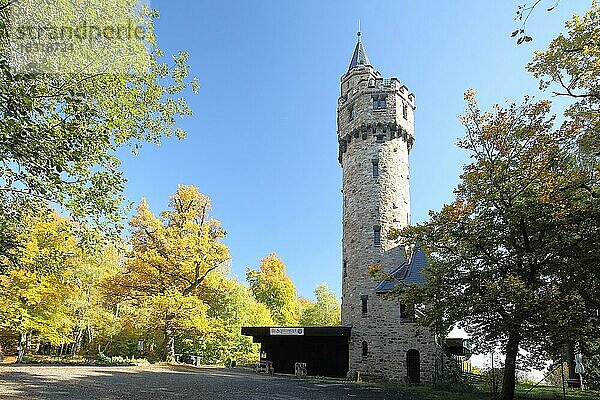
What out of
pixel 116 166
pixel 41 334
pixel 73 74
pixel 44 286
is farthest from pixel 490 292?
pixel 41 334

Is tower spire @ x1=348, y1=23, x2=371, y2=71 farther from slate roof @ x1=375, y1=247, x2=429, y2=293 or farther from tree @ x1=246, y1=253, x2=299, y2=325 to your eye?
tree @ x1=246, y1=253, x2=299, y2=325

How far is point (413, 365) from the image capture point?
23.1 meters

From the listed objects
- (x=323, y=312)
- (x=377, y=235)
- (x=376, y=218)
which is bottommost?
(x=323, y=312)

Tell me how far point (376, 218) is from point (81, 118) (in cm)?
1965

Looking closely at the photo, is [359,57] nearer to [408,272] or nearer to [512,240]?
[408,272]

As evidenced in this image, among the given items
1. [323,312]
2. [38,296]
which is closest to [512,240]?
[38,296]

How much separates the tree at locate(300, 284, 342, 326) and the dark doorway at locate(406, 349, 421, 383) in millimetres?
23528

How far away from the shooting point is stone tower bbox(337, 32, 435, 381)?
925 inches

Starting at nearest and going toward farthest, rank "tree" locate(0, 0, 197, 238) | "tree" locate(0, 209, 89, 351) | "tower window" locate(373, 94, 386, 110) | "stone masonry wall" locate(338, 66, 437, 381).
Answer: "tree" locate(0, 0, 197, 238) < "tree" locate(0, 209, 89, 351) < "stone masonry wall" locate(338, 66, 437, 381) < "tower window" locate(373, 94, 386, 110)

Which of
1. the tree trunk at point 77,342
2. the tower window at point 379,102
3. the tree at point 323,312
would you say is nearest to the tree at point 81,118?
the tower window at point 379,102

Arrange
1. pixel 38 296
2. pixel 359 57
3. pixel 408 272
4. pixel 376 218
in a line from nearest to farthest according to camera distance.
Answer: pixel 38 296 < pixel 408 272 < pixel 376 218 < pixel 359 57

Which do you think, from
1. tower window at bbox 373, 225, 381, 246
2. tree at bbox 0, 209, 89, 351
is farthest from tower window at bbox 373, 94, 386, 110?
tree at bbox 0, 209, 89, 351

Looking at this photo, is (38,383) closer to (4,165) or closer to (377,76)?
(4,165)

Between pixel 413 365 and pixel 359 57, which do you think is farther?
pixel 359 57
